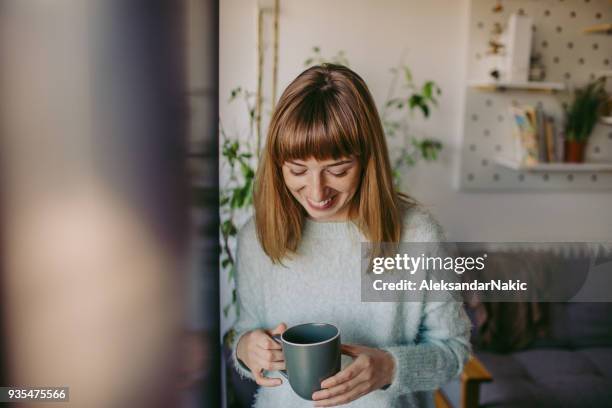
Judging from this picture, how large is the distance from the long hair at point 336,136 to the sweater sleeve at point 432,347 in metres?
0.03

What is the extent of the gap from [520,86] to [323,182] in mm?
336

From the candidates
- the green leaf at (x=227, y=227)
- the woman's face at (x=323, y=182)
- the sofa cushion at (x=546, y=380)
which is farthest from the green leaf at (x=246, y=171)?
the sofa cushion at (x=546, y=380)

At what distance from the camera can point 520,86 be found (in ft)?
2.02

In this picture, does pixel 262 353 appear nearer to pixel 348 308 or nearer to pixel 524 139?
pixel 348 308

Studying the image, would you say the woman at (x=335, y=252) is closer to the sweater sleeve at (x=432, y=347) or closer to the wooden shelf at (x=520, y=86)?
the sweater sleeve at (x=432, y=347)

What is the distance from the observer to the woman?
17.1 inches

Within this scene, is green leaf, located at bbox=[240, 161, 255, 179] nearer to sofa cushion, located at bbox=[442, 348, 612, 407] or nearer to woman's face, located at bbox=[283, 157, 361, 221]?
woman's face, located at bbox=[283, 157, 361, 221]

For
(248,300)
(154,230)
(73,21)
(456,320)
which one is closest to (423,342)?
(456,320)

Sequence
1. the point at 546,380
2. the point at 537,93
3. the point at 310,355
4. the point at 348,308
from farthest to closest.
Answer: the point at 546,380 < the point at 537,93 < the point at 348,308 < the point at 310,355

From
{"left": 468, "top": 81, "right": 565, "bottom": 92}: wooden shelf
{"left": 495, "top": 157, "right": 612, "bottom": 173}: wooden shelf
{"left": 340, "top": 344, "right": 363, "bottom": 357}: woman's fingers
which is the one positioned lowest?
{"left": 340, "top": 344, "right": 363, "bottom": 357}: woman's fingers

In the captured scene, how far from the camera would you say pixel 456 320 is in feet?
1.59

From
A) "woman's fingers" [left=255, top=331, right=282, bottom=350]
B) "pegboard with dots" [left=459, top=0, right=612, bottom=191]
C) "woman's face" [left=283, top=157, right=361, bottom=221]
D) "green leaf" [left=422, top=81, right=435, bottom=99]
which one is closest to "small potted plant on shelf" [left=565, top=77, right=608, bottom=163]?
"pegboard with dots" [left=459, top=0, right=612, bottom=191]

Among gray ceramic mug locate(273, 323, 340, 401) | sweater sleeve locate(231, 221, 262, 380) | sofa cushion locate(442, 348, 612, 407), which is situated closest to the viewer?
gray ceramic mug locate(273, 323, 340, 401)

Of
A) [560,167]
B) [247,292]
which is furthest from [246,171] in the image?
[560,167]
